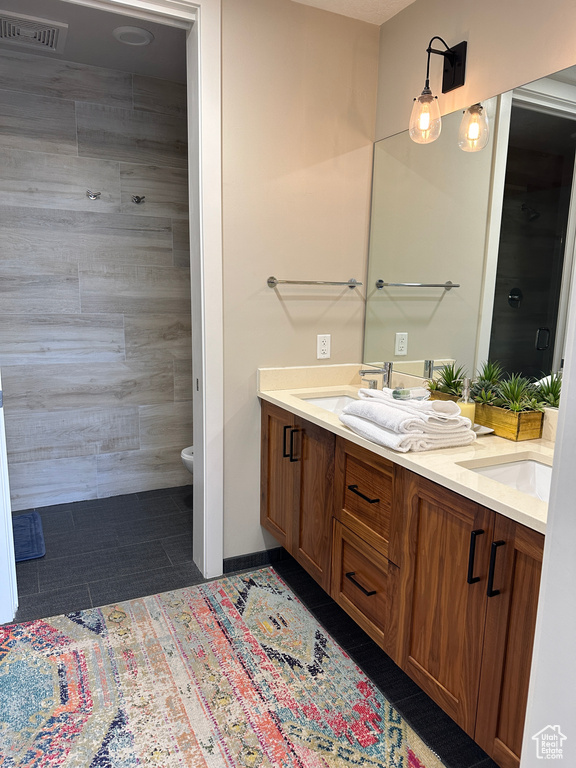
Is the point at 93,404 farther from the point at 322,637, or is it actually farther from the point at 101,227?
the point at 322,637

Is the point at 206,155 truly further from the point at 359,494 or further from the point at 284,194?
the point at 359,494

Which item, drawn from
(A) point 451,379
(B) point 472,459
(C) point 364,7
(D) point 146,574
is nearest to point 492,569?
(B) point 472,459

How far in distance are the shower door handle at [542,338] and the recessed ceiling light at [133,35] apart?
2.26 metres

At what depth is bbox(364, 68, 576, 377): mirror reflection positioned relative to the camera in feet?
5.61

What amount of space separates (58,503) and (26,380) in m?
0.77

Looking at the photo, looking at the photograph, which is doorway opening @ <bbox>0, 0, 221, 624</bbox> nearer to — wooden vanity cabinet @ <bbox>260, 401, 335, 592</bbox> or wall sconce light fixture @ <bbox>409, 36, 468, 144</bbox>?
wooden vanity cabinet @ <bbox>260, 401, 335, 592</bbox>

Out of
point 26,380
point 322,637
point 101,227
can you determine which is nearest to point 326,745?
point 322,637

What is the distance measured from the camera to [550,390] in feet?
5.87

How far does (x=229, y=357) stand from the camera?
2365mm

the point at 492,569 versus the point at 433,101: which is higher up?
the point at 433,101

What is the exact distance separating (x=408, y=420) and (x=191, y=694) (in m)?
1.14

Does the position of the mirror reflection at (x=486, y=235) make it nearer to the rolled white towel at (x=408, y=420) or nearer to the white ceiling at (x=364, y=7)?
the rolled white towel at (x=408, y=420)

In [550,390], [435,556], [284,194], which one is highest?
[284,194]

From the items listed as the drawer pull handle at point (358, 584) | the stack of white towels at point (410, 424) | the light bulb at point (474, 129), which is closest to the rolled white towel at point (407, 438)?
the stack of white towels at point (410, 424)
